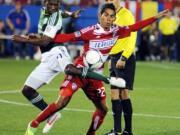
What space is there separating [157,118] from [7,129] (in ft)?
11.2

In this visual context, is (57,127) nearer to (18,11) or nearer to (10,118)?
(10,118)

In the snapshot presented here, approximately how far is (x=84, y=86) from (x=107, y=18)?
1.13m

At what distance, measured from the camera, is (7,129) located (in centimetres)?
1270

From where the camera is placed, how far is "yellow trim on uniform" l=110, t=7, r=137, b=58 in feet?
39.0

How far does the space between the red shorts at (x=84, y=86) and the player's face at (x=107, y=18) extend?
0.90 metres

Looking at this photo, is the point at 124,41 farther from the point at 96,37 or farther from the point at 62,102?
the point at 62,102

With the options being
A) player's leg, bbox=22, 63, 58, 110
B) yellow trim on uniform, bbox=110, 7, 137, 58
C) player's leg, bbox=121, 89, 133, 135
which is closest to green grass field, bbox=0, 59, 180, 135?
player's leg, bbox=121, 89, 133, 135

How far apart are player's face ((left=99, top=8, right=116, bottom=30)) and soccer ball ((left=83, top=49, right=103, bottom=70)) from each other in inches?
17.8

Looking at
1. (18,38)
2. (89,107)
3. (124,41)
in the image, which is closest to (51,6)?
(124,41)

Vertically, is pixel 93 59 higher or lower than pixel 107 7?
lower

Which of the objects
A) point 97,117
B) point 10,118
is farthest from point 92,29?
point 10,118

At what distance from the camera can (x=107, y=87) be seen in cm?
2053

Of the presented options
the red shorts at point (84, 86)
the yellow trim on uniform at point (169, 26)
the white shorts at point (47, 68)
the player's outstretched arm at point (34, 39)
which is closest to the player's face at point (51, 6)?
the white shorts at point (47, 68)

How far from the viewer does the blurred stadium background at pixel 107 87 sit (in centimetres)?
1352
